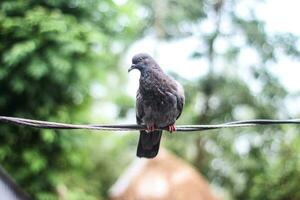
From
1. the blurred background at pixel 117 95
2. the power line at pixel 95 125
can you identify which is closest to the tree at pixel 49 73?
the blurred background at pixel 117 95

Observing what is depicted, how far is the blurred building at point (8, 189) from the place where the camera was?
414 centimetres

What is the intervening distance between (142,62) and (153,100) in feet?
0.72

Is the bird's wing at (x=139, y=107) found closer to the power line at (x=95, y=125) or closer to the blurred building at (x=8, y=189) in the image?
the power line at (x=95, y=125)

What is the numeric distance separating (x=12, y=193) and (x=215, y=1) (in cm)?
436

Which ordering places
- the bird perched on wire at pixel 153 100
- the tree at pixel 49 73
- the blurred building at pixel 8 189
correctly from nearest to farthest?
the bird perched on wire at pixel 153 100 → the blurred building at pixel 8 189 → the tree at pixel 49 73

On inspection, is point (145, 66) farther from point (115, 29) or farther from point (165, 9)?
point (165, 9)

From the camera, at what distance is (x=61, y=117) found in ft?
18.1

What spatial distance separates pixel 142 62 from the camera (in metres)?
2.88

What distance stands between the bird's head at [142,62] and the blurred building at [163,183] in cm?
426

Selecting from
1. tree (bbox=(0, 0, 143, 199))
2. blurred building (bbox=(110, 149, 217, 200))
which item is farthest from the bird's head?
blurred building (bbox=(110, 149, 217, 200))

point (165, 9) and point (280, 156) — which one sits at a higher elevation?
point (165, 9)

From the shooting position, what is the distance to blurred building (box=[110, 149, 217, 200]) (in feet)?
22.9

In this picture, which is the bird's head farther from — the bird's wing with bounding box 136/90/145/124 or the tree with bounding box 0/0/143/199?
the tree with bounding box 0/0/143/199

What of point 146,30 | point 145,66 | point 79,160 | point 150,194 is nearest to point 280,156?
point 150,194
